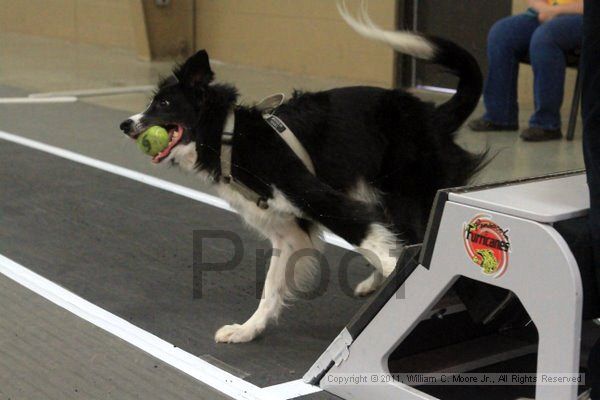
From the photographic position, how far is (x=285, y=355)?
10.9 ft

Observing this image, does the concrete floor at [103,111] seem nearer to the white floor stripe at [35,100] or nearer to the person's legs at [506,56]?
the white floor stripe at [35,100]

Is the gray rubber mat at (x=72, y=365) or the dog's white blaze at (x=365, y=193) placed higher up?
the dog's white blaze at (x=365, y=193)

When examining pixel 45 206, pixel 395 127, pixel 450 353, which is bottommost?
pixel 45 206

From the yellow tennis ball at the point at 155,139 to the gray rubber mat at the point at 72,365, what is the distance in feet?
2.41

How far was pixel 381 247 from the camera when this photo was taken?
3293mm

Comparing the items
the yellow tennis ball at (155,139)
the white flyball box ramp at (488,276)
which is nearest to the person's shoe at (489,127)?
the white flyball box ramp at (488,276)

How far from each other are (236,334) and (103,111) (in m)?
5.58

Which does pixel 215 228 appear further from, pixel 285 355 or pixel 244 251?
pixel 285 355

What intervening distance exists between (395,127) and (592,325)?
1.06 metres

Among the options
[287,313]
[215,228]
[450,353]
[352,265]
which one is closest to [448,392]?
[450,353]

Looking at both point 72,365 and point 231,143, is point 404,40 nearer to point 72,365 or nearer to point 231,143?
point 231,143

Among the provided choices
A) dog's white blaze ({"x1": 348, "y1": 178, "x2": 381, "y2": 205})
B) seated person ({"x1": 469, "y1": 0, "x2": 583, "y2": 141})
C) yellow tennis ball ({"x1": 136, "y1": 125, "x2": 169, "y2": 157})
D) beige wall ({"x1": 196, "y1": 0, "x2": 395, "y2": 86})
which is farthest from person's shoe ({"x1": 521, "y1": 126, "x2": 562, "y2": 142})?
yellow tennis ball ({"x1": 136, "y1": 125, "x2": 169, "y2": 157})

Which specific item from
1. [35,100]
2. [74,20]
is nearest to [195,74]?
[35,100]

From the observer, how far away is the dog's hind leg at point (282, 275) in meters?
3.46
